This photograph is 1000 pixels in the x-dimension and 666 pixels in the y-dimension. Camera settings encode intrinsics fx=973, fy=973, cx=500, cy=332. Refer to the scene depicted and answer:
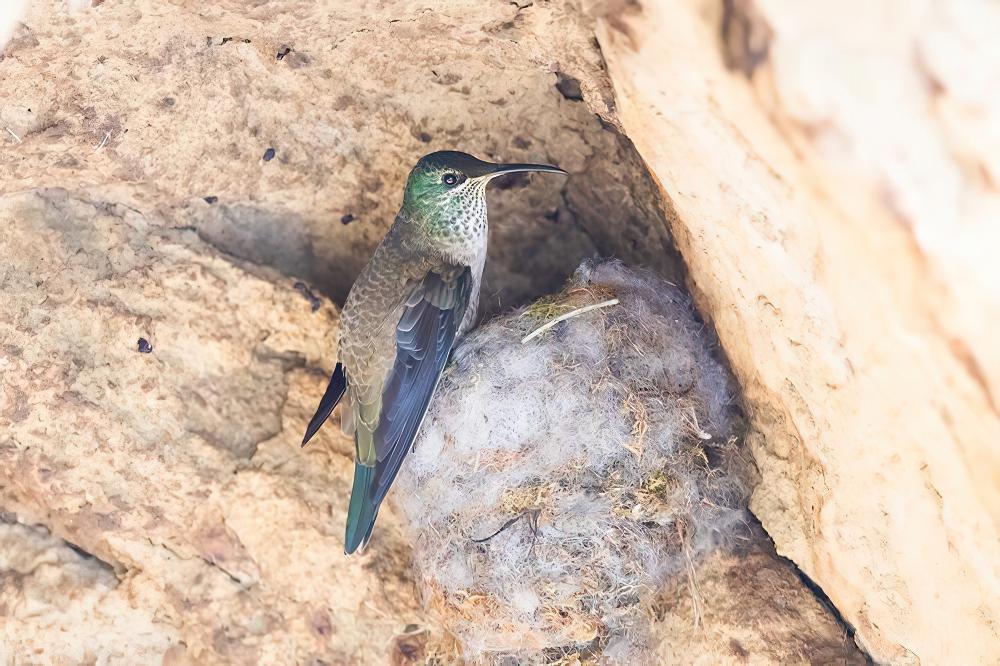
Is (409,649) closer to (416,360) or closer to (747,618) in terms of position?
(416,360)

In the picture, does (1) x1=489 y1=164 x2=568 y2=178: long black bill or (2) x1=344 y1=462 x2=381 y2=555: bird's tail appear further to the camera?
(1) x1=489 y1=164 x2=568 y2=178: long black bill

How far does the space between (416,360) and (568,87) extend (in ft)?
3.34

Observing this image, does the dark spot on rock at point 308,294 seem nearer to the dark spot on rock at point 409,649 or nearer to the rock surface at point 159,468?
the rock surface at point 159,468

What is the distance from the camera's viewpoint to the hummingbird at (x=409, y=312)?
2.99 meters

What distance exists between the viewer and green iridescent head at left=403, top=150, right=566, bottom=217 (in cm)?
313

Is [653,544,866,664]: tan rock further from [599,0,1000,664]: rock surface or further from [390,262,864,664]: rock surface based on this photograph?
[599,0,1000,664]: rock surface

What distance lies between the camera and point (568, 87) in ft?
10.4

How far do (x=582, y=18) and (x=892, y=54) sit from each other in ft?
3.43

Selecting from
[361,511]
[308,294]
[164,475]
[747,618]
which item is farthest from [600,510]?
[164,475]

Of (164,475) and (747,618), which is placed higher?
(747,618)

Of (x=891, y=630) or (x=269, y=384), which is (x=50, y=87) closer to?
(x=269, y=384)

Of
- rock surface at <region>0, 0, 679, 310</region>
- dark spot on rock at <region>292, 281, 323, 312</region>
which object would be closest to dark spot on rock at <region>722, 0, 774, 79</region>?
rock surface at <region>0, 0, 679, 310</region>

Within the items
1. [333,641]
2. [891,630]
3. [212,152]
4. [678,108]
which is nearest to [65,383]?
[212,152]

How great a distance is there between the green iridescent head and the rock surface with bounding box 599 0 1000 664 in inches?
33.0
